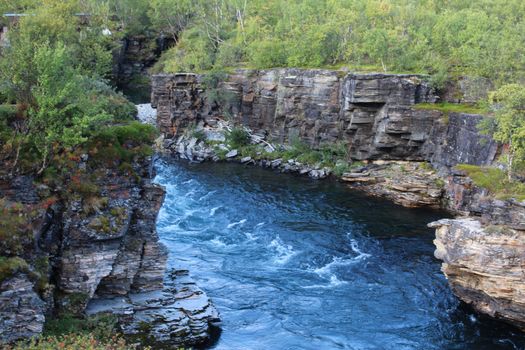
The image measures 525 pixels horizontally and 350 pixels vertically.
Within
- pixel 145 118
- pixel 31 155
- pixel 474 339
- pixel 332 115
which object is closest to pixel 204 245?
pixel 31 155

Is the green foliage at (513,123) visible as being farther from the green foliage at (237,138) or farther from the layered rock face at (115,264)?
the green foliage at (237,138)

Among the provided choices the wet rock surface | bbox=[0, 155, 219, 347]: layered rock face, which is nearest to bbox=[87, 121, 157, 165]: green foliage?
bbox=[0, 155, 219, 347]: layered rock face

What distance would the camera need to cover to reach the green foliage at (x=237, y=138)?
61.2 m

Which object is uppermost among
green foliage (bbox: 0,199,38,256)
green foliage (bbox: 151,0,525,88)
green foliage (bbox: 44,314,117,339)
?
green foliage (bbox: 151,0,525,88)

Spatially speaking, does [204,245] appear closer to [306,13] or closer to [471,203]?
[471,203]

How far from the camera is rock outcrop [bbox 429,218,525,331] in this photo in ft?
87.7

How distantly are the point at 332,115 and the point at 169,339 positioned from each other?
35542 millimetres

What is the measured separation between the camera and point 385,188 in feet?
161

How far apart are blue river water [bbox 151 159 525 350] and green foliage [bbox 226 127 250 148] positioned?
9.89m

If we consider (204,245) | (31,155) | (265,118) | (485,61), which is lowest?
(204,245)

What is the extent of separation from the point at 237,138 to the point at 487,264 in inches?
1486

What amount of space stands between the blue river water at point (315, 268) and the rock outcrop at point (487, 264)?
136 centimetres

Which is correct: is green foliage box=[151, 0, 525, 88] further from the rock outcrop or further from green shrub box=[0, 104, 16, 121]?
green shrub box=[0, 104, 16, 121]

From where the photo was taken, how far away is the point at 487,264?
2719 cm
